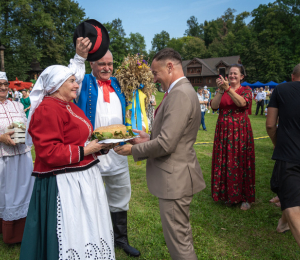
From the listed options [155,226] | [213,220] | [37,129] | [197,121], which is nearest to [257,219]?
[213,220]

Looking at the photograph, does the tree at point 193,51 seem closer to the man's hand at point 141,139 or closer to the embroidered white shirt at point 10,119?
the embroidered white shirt at point 10,119

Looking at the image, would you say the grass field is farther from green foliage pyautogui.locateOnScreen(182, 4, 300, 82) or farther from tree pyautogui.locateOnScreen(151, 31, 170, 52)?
tree pyautogui.locateOnScreen(151, 31, 170, 52)

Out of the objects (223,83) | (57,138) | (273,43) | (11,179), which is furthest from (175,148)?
(273,43)

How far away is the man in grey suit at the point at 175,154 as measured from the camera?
2096 millimetres

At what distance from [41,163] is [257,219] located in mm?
3409

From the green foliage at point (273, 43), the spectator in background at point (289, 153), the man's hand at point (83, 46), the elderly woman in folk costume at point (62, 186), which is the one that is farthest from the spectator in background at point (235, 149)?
the green foliage at point (273, 43)

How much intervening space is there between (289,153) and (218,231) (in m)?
1.62

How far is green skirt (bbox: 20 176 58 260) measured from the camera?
2.06 metres

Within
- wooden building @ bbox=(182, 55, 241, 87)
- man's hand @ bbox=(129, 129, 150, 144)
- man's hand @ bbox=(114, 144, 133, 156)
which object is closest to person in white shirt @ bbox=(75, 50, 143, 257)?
man's hand @ bbox=(129, 129, 150, 144)

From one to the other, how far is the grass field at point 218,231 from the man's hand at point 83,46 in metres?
2.46

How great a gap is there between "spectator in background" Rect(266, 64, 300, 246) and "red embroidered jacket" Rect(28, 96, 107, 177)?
6.87 ft

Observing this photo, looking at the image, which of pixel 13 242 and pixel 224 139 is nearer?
pixel 13 242

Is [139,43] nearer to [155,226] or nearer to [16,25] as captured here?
[16,25]

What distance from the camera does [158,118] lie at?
2.31 meters
